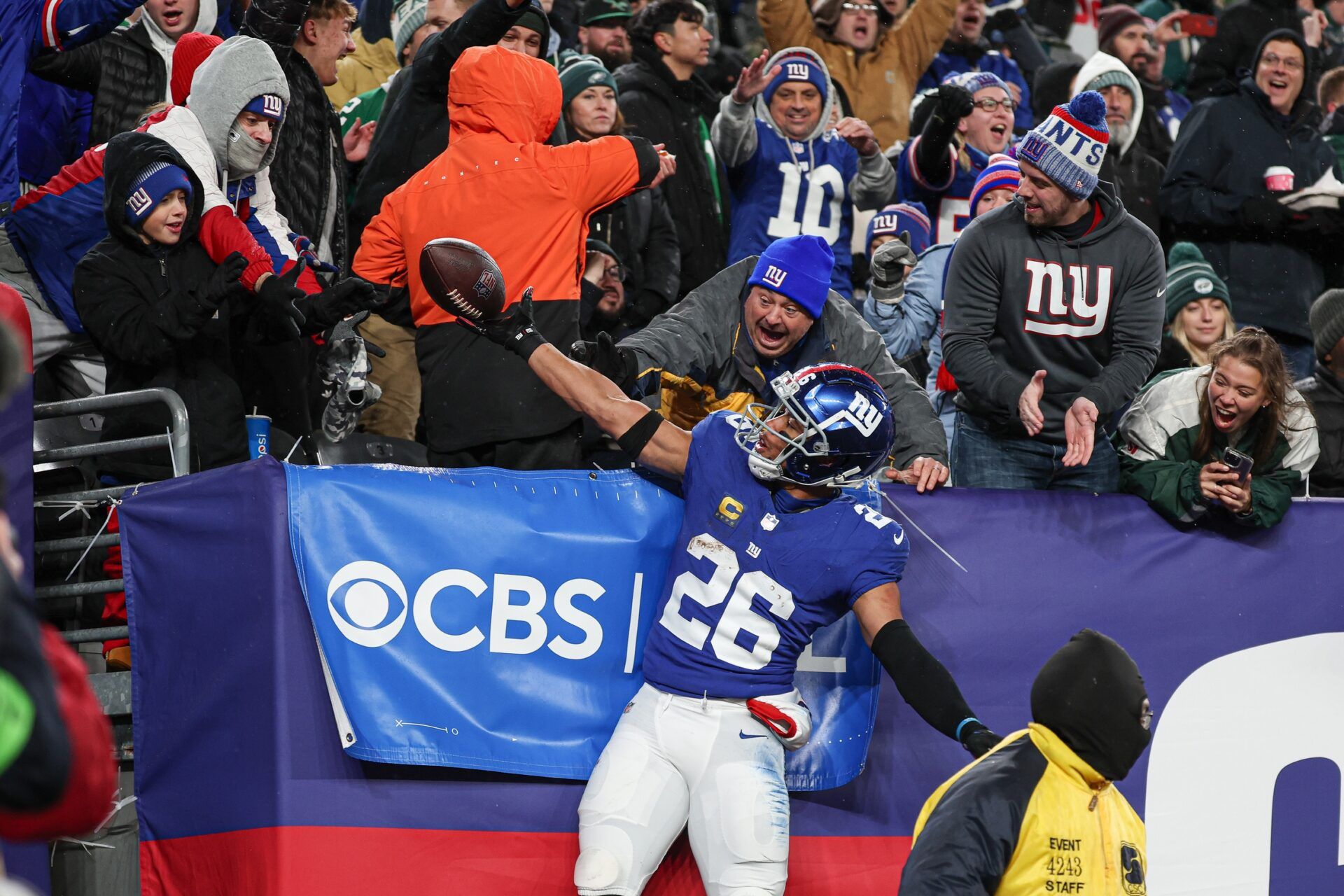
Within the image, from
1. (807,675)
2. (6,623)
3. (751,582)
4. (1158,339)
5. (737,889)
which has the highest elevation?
(6,623)

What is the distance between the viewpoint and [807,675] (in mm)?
5648

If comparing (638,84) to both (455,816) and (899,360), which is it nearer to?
(899,360)

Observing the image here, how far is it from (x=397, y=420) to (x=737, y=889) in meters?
3.13

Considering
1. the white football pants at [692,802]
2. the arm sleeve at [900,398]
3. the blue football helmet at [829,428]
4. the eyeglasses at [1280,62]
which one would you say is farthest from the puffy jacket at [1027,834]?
the eyeglasses at [1280,62]

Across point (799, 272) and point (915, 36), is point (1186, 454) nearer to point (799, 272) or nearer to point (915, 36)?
point (799, 272)

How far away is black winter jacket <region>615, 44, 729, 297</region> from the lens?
343 inches

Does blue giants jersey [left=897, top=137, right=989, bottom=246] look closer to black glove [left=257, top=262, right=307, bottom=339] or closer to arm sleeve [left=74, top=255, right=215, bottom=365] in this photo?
black glove [left=257, top=262, right=307, bottom=339]

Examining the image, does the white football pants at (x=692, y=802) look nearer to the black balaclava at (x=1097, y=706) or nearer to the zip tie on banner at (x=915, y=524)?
the zip tie on banner at (x=915, y=524)

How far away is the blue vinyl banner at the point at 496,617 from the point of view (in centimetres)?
524

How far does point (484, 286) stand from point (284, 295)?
864mm

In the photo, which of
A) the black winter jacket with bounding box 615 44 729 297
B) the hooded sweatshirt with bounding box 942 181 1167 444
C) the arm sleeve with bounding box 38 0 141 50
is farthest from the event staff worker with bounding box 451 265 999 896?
the black winter jacket with bounding box 615 44 729 297

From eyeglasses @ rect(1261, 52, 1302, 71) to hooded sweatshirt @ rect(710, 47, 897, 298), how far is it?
8.28 feet

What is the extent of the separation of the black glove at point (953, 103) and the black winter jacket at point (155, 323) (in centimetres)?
366

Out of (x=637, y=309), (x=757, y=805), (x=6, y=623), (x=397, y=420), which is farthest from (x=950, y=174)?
(x=6, y=623)
